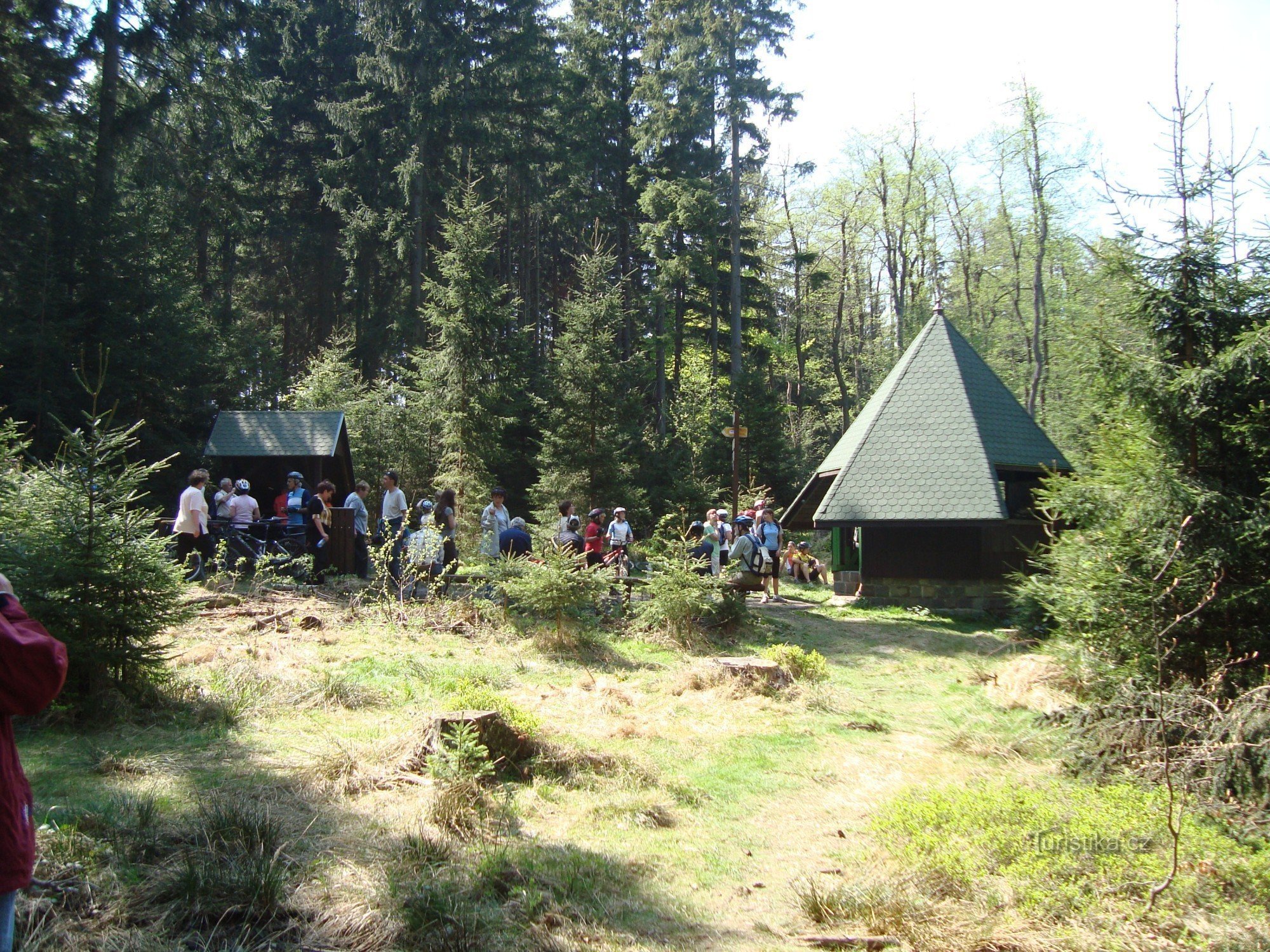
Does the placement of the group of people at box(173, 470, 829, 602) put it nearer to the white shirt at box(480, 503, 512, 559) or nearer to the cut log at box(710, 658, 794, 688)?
the white shirt at box(480, 503, 512, 559)

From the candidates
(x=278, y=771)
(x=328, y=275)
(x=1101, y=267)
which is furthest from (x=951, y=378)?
(x=328, y=275)

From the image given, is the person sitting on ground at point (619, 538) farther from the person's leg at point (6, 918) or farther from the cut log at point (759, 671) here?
the person's leg at point (6, 918)

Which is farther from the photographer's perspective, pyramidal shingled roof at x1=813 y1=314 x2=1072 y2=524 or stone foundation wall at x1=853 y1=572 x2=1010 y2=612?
stone foundation wall at x1=853 y1=572 x2=1010 y2=612

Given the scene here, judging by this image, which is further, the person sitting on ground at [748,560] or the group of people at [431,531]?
the person sitting on ground at [748,560]

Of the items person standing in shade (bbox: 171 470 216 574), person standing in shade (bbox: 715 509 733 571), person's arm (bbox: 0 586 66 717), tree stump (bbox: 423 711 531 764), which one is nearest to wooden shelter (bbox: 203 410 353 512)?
person standing in shade (bbox: 171 470 216 574)

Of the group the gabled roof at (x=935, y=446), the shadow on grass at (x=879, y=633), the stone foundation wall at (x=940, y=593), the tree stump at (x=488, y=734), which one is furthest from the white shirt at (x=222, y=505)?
the stone foundation wall at (x=940, y=593)

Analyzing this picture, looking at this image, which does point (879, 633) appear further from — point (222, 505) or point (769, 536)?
point (222, 505)

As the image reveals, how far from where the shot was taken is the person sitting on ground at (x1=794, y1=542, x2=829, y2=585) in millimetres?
19641

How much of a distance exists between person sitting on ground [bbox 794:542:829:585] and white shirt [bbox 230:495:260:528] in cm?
1156

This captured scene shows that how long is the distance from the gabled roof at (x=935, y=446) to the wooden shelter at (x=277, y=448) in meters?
8.78

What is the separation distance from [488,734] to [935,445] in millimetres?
11595

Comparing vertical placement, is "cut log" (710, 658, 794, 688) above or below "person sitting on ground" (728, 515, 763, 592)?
below

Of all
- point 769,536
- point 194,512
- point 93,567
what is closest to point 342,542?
point 194,512

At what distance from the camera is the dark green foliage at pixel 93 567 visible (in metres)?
6.11
